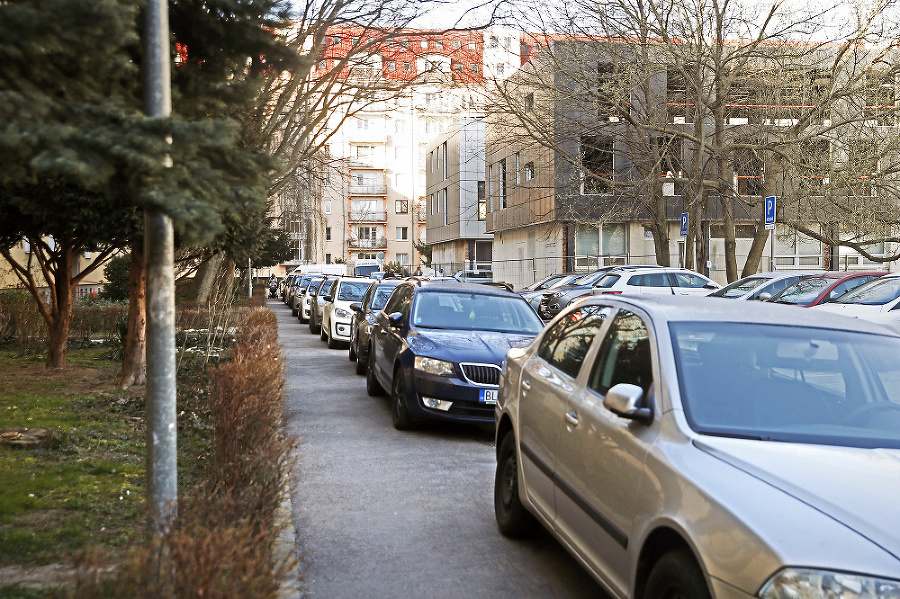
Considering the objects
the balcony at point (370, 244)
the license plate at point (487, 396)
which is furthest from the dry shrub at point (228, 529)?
the balcony at point (370, 244)

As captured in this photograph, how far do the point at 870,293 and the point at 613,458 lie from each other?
44.8 feet

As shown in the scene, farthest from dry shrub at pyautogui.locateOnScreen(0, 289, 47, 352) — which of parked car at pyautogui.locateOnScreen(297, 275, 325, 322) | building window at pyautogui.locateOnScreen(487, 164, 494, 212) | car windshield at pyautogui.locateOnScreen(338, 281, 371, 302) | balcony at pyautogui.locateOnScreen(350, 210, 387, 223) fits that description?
balcony at pyautogui.locateOnScreen(350, 210, 387, 223)

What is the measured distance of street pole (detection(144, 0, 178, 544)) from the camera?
398cm

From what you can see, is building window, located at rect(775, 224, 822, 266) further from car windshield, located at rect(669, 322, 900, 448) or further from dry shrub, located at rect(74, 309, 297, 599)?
car windshield, located at rect(669, 322, 900, 448)

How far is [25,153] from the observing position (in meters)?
3.12

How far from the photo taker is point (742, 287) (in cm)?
2152

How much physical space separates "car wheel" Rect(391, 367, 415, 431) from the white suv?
15138 mm

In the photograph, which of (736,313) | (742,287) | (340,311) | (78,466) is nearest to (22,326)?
(340,311)

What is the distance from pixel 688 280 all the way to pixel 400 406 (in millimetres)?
17298

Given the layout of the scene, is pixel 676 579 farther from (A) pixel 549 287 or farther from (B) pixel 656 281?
(A) pixel 549 287

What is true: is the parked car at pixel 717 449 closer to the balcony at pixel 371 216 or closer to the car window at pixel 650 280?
the car window at pixel 650 280

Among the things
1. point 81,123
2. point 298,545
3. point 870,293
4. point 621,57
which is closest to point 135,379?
point 298,545

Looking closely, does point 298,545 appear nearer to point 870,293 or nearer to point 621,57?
point 870,293

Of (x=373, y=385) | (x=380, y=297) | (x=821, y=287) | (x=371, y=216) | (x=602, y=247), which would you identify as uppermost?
(x=371, y=216)
